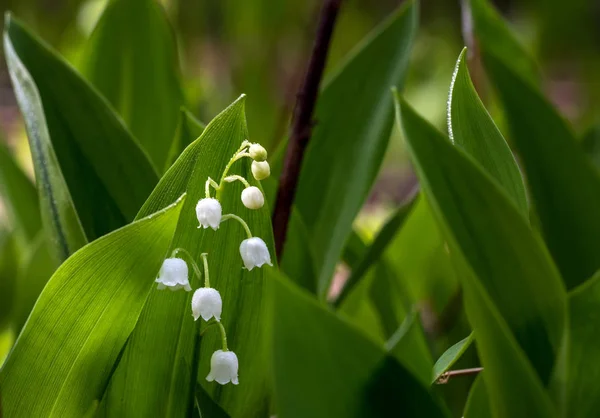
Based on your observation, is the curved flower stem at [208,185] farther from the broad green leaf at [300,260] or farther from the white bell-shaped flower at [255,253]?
the broad green leaf at [300,260]

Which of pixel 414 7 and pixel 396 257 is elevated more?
pixel 414 7

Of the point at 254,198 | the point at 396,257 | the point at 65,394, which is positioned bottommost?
the point at 396,257

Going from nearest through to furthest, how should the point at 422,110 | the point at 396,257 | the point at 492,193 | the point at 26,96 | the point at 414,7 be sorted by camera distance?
the point at 492,193, the point at 26,96, the point at 414,7, the point at 396,257, the point at 422,110

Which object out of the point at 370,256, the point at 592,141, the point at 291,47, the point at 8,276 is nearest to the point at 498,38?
the point at 592,141

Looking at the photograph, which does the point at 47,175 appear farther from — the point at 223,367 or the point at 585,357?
the point at 585,357

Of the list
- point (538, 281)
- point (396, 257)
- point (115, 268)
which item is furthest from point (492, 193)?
point (396, 257)

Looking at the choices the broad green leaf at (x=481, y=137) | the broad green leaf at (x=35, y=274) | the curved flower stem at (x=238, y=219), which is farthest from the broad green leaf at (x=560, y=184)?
the broad green leaf at (x=35, y=274)

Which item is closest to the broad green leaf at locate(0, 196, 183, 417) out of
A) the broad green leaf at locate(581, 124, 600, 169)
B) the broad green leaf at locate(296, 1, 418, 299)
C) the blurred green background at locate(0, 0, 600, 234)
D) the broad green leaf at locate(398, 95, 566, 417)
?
the broad green leaf at locate(398, 95, 566, 417)

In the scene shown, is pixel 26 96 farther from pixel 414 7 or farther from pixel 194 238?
pixel 414 7

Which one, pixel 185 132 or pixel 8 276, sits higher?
pixel 185 132
